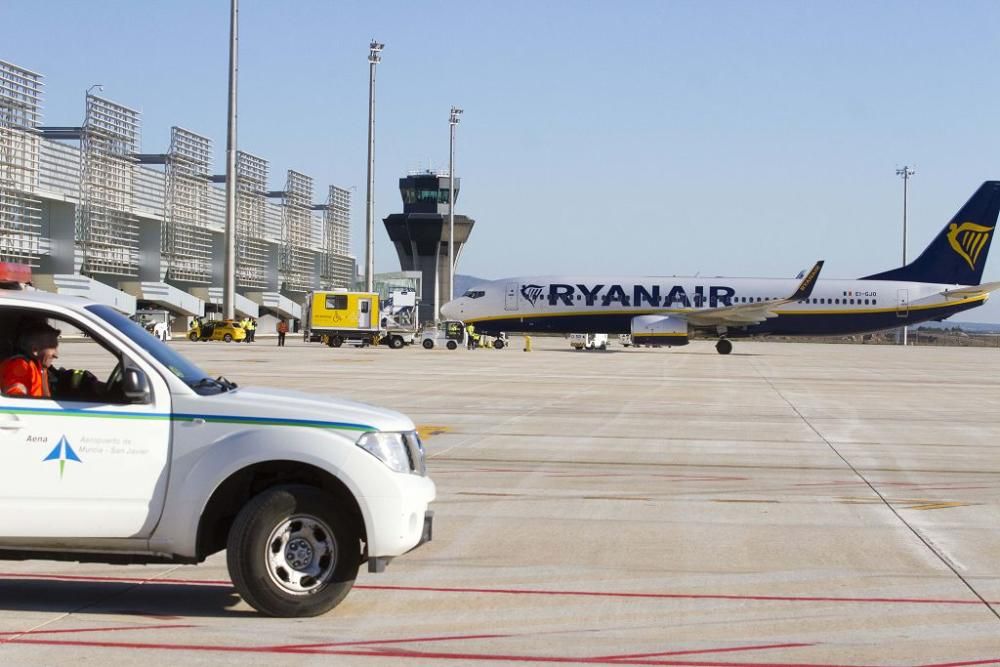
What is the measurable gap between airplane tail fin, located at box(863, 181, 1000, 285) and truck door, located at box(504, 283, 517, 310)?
17.9 meters

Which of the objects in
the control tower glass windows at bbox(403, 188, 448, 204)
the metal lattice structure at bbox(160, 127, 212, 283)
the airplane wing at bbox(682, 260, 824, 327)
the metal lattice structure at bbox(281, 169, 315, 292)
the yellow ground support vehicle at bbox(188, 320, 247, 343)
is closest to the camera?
the airplane wing at bbox(682, 260, 824, 327)

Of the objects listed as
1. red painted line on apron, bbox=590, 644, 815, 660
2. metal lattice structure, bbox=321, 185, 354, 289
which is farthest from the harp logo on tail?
metal lattice structure, bbox=321, 185, 354, 289

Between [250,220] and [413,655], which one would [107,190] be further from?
[413,655]

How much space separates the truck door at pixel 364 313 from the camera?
64.2m

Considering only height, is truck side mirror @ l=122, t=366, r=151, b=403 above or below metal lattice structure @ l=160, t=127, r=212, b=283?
below

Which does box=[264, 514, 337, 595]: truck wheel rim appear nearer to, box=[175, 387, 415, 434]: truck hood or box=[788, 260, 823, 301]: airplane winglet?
box=[175, 387, 415, 434]: truck hood

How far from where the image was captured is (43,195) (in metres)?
76.1

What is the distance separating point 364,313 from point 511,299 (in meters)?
8.48

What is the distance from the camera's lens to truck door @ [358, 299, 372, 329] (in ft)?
210

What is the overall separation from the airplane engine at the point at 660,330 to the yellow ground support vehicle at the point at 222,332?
22.6 m

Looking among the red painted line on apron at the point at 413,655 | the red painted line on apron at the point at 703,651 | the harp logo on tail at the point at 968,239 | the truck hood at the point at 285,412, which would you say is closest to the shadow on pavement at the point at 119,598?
the red painted line on apron at the point at 413,655

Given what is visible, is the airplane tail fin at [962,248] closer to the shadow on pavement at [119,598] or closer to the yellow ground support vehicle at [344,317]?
the yellow ground support vehicle at [344,317]

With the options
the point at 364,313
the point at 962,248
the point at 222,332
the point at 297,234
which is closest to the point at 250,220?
the point at 297,234

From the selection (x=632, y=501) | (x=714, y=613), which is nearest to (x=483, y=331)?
(x=632, y=501)
